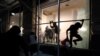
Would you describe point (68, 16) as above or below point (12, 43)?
above

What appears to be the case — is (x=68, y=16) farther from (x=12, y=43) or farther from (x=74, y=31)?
(x=12, y=43)

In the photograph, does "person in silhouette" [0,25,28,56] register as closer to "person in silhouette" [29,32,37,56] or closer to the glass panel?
"person in silhouette" [29,32,37,56]

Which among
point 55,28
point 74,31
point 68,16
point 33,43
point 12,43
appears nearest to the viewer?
point 74,31

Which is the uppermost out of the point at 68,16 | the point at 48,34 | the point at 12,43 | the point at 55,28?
the point at 68,16

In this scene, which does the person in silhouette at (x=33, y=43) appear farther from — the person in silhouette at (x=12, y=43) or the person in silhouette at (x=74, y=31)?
the person in silhouette at (x=74, y=31)

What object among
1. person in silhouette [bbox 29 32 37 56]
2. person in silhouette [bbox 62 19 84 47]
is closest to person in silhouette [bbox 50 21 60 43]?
person in silhouette [bbox 62 19 84 47]

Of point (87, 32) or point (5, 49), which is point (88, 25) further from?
point (5, 49)

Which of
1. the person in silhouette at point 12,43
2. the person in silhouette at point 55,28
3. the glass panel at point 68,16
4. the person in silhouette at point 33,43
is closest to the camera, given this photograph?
the glass panel at point 68,16

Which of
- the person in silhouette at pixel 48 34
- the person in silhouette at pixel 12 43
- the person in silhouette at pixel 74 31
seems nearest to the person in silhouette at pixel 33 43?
the person in silhouette at pixel 12 43

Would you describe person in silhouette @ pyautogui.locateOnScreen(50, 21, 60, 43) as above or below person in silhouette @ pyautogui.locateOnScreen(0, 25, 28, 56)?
above

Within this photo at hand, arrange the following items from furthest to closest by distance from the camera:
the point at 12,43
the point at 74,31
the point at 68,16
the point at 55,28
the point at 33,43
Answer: the point at 12,43, the point at 33,43, the point at 55,28, the point at 68,16, the point at 74,31

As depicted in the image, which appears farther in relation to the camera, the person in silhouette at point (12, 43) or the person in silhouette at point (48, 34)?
the person in silhouette at point (12, 43)

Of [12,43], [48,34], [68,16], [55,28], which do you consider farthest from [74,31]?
[12,43]

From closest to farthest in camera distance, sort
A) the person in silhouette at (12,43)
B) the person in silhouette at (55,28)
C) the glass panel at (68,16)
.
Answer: the glass panel at (68,16) → the person in silhouette at (55,28) → the person in silhouette at (12,43)
